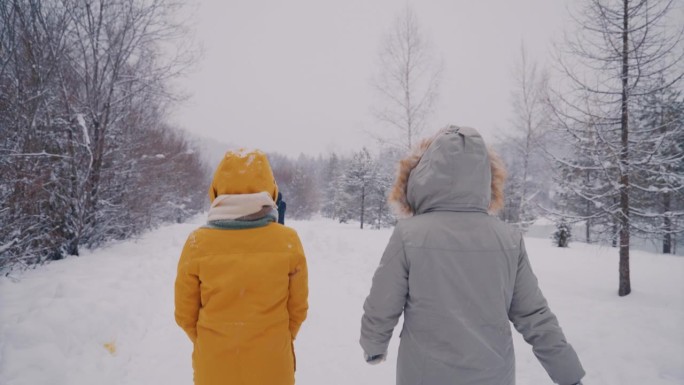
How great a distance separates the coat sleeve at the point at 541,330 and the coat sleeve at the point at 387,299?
69cm

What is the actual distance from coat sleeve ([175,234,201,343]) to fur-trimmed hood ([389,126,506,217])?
4.65ft

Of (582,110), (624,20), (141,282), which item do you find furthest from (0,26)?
(624,20)

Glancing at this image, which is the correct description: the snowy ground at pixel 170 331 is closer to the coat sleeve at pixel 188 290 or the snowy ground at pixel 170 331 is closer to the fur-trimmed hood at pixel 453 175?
the coat sleeve at pixel 188 290

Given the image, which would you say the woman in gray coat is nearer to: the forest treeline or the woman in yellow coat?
the woman in yellow coat

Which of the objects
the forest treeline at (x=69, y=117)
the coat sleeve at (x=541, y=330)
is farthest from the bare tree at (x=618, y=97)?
the forest treeline at (x=69, y=117)

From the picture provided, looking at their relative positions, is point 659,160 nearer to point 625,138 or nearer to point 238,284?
point 625,138

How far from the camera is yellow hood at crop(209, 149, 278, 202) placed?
6.21 ft

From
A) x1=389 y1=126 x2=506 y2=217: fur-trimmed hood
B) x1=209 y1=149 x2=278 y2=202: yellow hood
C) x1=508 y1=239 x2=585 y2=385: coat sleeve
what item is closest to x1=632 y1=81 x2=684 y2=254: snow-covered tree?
x1=508 y1=239 x2=585 y2=385: coat sleeve

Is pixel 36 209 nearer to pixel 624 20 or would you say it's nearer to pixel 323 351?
pixel 323 351

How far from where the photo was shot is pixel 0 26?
4844 mm

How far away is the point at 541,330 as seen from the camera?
169cm

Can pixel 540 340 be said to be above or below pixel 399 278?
below

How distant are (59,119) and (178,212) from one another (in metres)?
20.4

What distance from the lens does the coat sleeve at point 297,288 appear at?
6.45 feet
